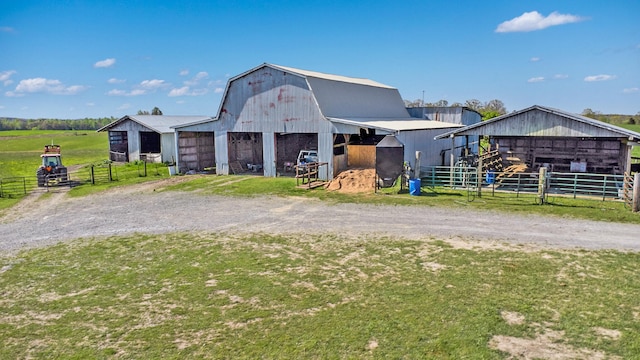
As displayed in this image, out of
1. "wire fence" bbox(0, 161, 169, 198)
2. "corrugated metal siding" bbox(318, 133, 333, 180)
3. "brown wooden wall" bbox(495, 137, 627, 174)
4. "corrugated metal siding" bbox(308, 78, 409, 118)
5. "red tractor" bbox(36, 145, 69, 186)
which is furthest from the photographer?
"corrugated metal siding" bbox(308, 78, 409, 118)

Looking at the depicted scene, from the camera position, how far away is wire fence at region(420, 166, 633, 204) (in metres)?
19.2

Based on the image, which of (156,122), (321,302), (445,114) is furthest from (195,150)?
(321,302)

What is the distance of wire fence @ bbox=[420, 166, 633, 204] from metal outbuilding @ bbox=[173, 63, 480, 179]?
3.13 meters

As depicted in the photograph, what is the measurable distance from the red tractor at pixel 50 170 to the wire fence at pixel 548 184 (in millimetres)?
20397

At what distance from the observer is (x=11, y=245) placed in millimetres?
14227

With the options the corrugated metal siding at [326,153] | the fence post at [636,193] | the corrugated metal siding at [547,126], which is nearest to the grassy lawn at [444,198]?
the fence post at [636,193]

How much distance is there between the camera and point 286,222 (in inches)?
647

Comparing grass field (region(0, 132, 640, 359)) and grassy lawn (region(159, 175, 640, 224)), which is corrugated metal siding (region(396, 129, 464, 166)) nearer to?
grassy lawn (region(159, 175, 640, 224))

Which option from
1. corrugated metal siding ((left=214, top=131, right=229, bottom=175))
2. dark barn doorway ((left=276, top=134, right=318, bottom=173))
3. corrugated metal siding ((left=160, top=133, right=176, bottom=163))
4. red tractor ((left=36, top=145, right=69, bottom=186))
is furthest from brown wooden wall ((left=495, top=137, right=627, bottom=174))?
red tractor ((left=36, top=145, right=69, bottom=186))

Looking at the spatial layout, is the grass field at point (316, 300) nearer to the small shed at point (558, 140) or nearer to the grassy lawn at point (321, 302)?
the grassy lawn at point (321, 302)

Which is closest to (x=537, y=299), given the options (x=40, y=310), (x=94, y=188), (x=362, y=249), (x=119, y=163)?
(x=362, y=249)

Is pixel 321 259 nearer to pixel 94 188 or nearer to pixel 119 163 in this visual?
pixel 94 188

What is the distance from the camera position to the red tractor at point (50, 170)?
26.2 m

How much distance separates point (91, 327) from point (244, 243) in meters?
5.73
